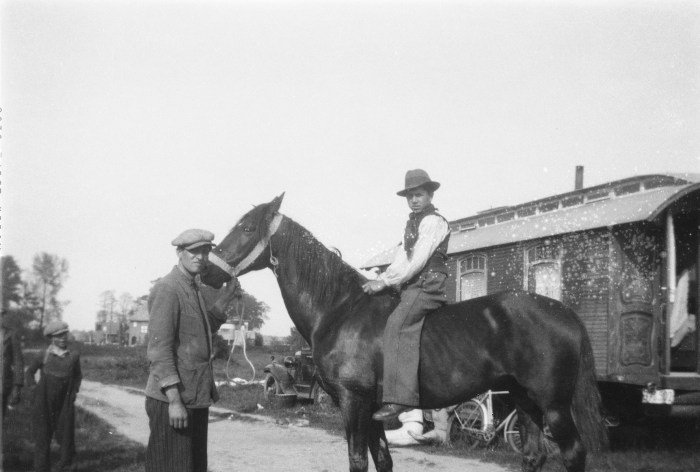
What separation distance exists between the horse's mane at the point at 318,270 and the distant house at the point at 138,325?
276 ft

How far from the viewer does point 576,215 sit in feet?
35.1

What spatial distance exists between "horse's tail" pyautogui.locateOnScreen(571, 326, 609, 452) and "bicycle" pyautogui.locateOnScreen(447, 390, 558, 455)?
421 centimetres

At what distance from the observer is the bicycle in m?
9.21

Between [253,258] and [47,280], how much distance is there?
64119 millimetres

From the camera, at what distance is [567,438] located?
16.0 ft

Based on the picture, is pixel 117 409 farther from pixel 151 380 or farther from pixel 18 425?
pixel 151 380

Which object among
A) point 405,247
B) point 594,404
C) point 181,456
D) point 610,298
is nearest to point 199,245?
point 181,456

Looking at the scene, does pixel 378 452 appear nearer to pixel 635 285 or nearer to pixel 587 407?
pixel 587 407

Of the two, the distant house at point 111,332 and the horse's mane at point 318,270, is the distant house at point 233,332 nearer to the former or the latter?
the horse's mane at point 318,270

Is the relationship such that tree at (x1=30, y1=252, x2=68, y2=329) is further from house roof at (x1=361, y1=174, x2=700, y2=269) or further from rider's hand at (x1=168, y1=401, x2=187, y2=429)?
rider's hand at (x1=168, y1=401, x2=187, y2=429)

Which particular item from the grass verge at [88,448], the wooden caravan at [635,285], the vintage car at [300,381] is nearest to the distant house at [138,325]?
the vintage car at [300,381]

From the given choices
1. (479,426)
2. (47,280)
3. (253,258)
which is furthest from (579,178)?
(47,280)

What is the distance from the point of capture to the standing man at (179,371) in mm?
3658

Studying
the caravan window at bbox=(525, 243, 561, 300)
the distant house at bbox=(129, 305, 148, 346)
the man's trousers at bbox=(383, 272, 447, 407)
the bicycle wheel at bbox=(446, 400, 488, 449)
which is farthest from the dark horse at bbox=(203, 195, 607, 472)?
the distant house at bbox=(129, 305, 148, 346)
